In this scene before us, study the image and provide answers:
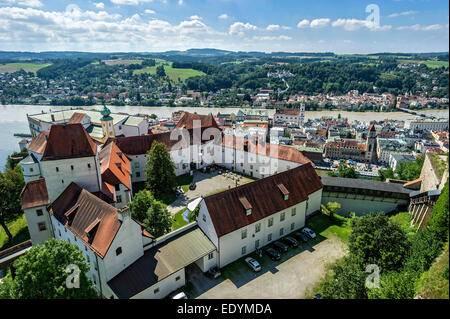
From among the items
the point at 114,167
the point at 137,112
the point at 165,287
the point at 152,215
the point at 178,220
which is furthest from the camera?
the point at 137,112

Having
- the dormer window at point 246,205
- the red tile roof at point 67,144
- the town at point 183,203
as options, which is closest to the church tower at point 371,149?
the town at point 183,203

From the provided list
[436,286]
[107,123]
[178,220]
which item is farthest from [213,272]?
[107,123]

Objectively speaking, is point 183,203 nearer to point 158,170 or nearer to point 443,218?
point 158,170

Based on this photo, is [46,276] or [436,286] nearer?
[436,286]

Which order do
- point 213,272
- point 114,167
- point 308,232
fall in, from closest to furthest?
point 213,272 → point 308,232 → point 114,167

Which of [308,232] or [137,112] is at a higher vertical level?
[308,232]

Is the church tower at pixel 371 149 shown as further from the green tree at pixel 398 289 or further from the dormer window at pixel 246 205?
the green tree at pixel 398 289

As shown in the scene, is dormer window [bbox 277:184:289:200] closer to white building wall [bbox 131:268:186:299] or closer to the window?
white building wall [bbox 131:268:186:299]

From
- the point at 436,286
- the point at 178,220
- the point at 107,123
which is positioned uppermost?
the point at 107,123
